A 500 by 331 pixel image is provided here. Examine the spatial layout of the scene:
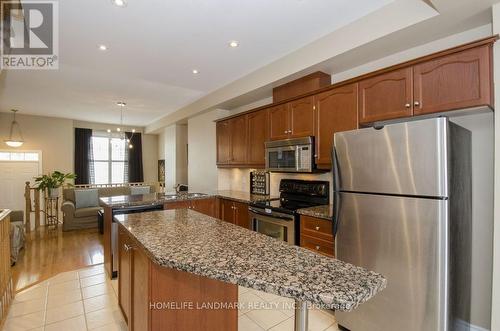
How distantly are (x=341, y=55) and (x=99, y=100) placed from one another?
4.75 meters

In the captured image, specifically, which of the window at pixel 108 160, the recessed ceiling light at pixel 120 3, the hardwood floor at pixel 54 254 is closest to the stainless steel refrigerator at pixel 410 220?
the recessed ceiling light at pixel 120 3

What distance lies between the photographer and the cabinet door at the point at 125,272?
1.78 metres

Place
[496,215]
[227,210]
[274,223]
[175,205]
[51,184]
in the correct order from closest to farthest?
1. [496,215]
2. [274,223]
3. [175,205]
4. [227,210]
5. [51,184]

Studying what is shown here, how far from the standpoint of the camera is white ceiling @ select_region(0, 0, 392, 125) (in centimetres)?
213

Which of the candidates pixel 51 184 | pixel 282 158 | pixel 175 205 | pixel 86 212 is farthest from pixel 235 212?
pixel 51 184

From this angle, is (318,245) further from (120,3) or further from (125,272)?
(120,3)

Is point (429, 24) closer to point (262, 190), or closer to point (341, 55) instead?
point (341, 55)

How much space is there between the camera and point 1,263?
7.63ft

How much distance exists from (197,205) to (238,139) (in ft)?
4.12

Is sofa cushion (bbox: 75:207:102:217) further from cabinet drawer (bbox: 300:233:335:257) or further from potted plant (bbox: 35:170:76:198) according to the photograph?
cabinet drawer (bbox: 300:233:335:257)

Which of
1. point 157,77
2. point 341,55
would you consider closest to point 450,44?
point 341,55

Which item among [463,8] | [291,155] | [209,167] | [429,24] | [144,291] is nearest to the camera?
[144,291]

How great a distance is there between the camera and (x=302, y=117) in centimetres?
301

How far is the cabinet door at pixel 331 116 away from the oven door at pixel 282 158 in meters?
0.32
